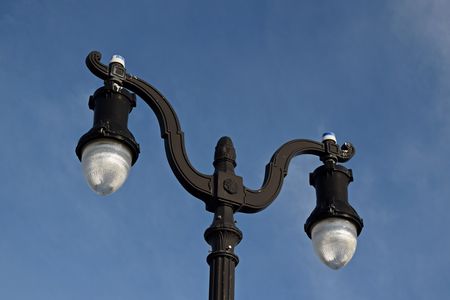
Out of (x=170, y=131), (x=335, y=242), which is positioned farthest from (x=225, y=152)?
(x=335, y=242)

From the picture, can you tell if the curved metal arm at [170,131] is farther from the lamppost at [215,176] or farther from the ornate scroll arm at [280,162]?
the ornate scroll arm at [280,162]

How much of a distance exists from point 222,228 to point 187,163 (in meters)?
0.66

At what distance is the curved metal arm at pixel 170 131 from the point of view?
22.1 feet

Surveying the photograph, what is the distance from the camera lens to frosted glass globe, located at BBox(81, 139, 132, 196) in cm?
657

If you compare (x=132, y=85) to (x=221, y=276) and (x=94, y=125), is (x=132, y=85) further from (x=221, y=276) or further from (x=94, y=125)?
(x=221, y=276)

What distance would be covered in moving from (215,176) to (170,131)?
1.91 feet

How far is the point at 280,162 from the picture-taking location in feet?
24.6

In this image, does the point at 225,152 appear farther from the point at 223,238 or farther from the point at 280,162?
the point at 223,238

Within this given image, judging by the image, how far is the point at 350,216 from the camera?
287 inches

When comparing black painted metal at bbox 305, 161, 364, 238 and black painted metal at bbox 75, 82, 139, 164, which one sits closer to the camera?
black painted metal at bbox 75, 82, 139, 164

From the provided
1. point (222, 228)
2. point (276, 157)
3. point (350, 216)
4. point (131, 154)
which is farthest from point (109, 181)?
point (350, 216)

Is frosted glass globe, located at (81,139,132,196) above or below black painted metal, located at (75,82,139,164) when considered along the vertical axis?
below

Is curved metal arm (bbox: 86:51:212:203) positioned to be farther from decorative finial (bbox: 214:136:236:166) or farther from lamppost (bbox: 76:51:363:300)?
decorative finial (bbox: 214:136:236:166)

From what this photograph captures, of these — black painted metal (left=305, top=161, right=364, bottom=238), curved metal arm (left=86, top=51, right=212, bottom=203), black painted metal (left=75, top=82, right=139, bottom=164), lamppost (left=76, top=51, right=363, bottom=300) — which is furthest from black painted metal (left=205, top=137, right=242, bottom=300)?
black painted metal (left=305, top=161, right=364, bottom=238)
